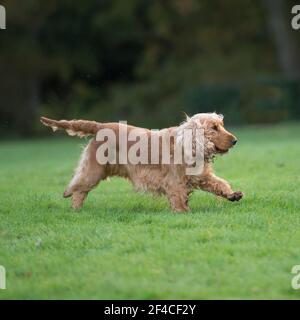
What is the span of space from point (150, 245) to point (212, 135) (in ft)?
7.13

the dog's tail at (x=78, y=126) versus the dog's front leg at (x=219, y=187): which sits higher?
A: the dog's tail at (x=78, y=126)

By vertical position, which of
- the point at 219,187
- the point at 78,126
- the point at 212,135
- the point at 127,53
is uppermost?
the point at 127,53

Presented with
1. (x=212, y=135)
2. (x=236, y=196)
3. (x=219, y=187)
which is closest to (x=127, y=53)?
(x=212, y=135)

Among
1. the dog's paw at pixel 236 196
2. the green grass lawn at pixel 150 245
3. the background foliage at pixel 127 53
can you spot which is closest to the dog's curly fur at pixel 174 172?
the dog's paw at pixel 236 196

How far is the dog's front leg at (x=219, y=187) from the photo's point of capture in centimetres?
916

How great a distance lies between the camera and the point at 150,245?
25.3 ft

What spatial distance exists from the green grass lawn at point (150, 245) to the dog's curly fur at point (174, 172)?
24 cm

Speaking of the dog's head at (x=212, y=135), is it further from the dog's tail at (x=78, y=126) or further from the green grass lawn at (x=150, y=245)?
the dog's tail at (x=78, y=126)

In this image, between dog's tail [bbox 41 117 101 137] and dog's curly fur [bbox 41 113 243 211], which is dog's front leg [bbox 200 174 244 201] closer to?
dog's curly fur [bbox 41 113 243 211]

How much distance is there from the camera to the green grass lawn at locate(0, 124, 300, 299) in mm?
6699

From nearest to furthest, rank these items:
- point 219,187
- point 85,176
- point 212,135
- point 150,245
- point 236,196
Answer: point 150,245 → point 236,196 → point 219,187 → point 212,135 → point 85,176

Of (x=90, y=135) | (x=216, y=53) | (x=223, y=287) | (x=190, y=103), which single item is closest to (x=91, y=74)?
(x=216, y=53)

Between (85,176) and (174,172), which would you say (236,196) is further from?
(85,176)
